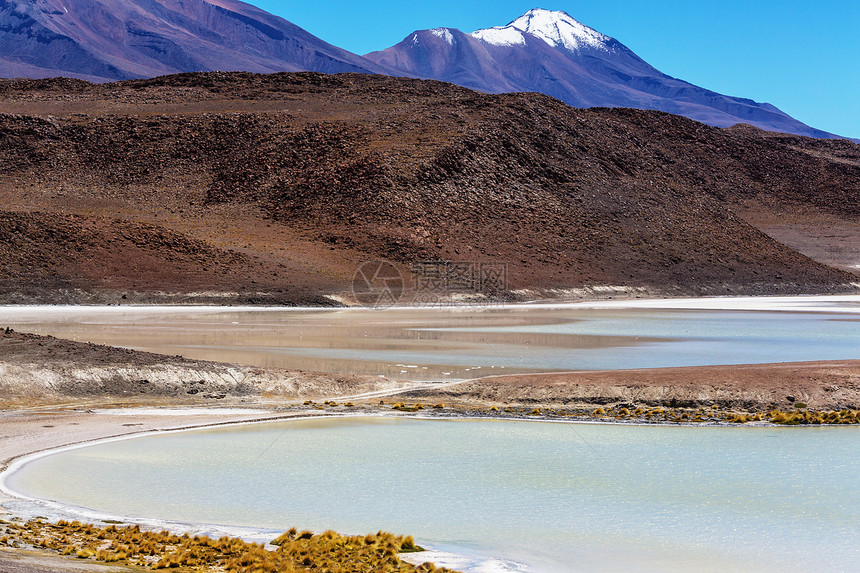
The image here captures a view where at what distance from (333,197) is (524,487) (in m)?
59.6

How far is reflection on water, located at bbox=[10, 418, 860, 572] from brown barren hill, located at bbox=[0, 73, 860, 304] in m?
37.4

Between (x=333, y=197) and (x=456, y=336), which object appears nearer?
(x=456, y=336)

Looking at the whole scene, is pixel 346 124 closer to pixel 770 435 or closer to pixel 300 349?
pixel 300 349

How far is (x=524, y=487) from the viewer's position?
12945 millimetres

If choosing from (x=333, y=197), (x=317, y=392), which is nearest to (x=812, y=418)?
(x=317, y=392)

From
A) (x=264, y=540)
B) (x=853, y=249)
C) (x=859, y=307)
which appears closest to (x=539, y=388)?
A: (x=264, y=540)

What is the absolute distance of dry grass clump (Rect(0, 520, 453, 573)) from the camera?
905cm

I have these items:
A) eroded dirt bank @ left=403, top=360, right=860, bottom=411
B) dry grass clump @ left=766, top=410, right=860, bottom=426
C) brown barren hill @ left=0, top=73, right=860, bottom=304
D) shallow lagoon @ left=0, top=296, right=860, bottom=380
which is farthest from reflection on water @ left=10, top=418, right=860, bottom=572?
brown barren hill @ left=0, top=73, right=860, bottom=304

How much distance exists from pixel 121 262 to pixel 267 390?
3563cm

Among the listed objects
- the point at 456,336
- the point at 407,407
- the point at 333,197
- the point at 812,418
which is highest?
the point at 333,197

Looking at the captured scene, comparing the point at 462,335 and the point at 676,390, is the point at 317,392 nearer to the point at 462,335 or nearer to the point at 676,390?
the point at 676,390

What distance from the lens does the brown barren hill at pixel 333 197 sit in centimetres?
5572

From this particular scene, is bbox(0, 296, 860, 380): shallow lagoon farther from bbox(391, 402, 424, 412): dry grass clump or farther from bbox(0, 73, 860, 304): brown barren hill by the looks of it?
bbox(0, 73, 860, 304): brown barren hill

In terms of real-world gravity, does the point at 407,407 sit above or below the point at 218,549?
above
